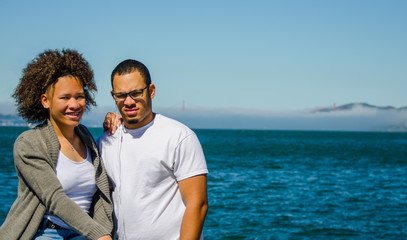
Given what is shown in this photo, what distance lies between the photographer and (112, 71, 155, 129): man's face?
3.20 m

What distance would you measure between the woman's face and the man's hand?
32 cm

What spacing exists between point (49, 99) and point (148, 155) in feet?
2.67

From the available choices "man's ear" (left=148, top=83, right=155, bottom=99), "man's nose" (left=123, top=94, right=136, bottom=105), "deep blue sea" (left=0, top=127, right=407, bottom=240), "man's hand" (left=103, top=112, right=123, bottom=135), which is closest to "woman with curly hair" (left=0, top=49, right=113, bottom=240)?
"man's hand" (left=103, top=112, right=123, bottom=135)

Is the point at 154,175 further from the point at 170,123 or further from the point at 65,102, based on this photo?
the point at 65,102

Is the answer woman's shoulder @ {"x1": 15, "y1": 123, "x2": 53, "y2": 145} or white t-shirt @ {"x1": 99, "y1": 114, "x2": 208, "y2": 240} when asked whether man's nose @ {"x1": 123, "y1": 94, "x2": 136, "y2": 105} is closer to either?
white t-shirt @ {"x1": 99, "y1": 114, "x2": 208, "y2": 240}

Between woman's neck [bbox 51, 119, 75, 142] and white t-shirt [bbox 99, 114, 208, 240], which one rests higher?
woman's neck [bbox 51, 119, 75, 142]

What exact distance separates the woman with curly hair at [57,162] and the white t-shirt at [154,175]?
13 cm

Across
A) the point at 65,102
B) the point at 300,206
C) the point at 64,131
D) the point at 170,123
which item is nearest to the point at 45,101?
the point at 65,102

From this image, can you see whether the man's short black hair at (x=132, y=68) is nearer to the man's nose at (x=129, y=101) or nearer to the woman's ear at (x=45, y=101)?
the man's nose at (x=129, y=101)

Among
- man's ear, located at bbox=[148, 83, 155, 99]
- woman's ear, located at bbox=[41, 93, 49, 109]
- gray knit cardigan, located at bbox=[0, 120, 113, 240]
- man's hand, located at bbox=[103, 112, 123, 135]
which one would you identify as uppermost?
man's ear, located at bbox=[148, 83, 155, 99]

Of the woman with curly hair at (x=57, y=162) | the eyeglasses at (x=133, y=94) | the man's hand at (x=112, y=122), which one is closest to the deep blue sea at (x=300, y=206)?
the man's hand at (x=112, y=122)

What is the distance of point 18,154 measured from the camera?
2871 mm

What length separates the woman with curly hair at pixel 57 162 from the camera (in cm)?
283

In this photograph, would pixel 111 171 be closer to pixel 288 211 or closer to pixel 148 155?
pixel 148 155
